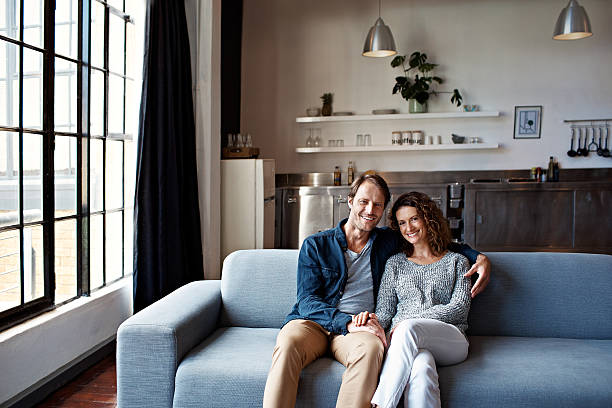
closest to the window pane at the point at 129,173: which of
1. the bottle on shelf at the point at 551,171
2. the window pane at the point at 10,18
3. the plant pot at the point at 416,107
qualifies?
the window pane at the point at 10,18

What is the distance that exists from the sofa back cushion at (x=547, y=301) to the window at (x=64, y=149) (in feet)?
7.40

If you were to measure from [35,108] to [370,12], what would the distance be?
471 centimetres

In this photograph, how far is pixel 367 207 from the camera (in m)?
2.44

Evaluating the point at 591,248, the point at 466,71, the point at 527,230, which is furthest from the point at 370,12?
the point at 591,248

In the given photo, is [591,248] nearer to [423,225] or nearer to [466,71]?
[466,71]

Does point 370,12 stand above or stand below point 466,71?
above

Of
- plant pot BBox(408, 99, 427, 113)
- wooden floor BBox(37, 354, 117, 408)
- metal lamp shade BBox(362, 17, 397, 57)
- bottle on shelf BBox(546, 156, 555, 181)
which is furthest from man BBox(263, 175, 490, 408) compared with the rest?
bottle on shelf BBox(546, 156, 555, 181)

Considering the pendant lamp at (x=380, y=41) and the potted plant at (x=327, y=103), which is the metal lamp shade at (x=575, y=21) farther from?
the potted plant at (x=327, y=103)

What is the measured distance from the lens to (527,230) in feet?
19.4

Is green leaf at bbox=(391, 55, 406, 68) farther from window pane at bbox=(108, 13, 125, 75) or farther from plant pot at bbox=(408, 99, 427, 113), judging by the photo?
window pane at bbox=(108, 13, 125, 75)

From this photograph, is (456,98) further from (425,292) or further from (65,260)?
(65,260)

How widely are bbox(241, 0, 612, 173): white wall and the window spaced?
3045 mm

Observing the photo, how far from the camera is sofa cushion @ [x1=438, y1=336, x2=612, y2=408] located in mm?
1904

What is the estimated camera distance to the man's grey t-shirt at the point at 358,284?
2381 millimetres
